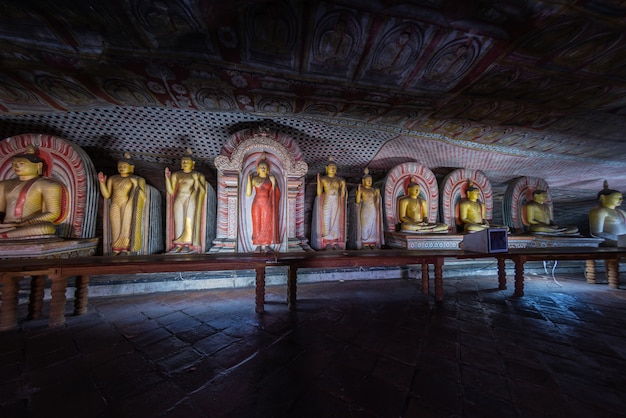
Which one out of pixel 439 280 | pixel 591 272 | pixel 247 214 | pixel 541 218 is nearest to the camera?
pixel 439 280

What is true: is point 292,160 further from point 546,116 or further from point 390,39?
point 546,116

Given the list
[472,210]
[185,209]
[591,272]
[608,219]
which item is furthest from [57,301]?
[608,219]

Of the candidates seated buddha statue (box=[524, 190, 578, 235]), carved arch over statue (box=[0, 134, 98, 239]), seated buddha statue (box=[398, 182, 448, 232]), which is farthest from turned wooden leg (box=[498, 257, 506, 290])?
carved arch over statue (box=[0, 134, 98, 239])

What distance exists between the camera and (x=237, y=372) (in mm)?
1623

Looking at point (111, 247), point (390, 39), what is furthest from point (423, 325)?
point (111, 247)

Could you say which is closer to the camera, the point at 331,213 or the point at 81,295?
the point at 81,295

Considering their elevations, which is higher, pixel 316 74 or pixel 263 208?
pixel 316 74

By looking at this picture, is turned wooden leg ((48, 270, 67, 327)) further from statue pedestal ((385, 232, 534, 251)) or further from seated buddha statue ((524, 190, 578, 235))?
seated buddha statue ((524, 190, 578, 235))

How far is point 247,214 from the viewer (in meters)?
4.65

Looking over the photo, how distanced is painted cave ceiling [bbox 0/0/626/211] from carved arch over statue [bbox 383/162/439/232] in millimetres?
676

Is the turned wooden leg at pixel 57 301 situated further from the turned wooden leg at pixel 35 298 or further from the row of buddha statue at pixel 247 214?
the row of buddha statue at pixel 247 214

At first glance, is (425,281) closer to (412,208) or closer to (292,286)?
(292,286)

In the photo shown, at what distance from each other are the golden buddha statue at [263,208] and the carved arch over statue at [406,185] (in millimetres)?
3046

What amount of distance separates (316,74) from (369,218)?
3.40 meters
